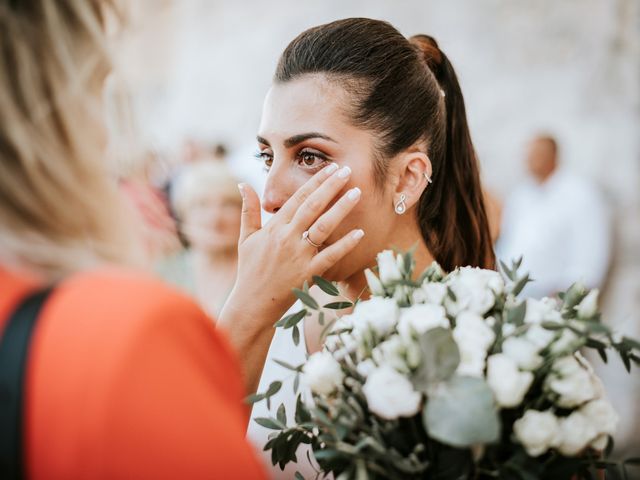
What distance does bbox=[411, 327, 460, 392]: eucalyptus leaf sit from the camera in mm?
1104

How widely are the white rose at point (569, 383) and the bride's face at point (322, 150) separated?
32.5 inches

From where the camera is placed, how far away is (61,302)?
0.78 meters

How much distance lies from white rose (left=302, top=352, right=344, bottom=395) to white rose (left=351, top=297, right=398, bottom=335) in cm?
8

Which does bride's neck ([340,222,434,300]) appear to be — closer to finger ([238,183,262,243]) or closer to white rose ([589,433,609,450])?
finger ([238,183,262,243])

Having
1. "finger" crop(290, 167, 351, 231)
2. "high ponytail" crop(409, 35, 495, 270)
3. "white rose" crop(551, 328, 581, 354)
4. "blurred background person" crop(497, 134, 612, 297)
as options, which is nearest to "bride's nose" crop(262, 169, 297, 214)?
"finger" crop(290, 167, 351, 231)

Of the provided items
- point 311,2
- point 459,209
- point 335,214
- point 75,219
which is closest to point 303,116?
point 335,214

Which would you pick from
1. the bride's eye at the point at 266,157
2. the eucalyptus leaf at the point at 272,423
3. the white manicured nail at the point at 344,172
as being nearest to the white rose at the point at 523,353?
the eucalyptus leaf at the point at 272,423

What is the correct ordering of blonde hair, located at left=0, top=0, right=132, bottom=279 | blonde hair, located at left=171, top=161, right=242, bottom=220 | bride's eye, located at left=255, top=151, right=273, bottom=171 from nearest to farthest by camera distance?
1. blonde hair, located at left=0, top=0, right=132, bottom=279
2. bride's eye, located at left=255, top=151, right=273, bottom=171
3. blonde hair, located at left=171, top=161, right=242, bottom=220

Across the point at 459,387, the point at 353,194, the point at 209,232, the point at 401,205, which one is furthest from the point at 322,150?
the point at 209,232

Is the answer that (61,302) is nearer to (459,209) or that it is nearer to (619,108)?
(459,209)

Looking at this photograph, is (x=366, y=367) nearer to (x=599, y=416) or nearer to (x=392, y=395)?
(x=392, y=395)

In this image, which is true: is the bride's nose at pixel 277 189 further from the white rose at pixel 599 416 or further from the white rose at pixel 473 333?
the white rose at pixel 599 416

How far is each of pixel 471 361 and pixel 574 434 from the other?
226mm

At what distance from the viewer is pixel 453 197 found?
213cm
